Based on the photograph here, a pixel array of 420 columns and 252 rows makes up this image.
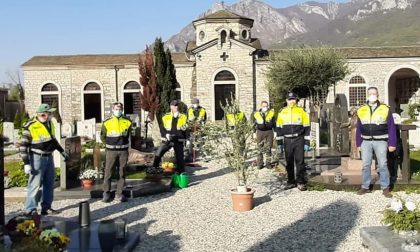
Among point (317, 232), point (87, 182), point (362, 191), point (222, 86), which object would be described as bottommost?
point (317, 232)

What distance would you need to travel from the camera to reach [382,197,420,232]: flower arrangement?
528cm

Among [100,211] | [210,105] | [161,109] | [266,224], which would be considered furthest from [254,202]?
[210,105]

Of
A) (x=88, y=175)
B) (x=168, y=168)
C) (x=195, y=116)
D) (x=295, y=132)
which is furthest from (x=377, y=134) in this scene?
(x=195, y=116)

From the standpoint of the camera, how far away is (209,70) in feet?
117

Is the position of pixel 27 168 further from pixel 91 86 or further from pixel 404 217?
pixel 91 86

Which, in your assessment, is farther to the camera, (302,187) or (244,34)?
(244,34)

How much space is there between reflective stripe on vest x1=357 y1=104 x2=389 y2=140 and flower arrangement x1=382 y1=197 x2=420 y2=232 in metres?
3.38

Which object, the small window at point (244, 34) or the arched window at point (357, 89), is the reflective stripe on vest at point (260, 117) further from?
the small window at point (244, 34)

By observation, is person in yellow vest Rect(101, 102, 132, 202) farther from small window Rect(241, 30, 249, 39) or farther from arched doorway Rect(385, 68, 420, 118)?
arched doorway Rect(385, 68, 420, 118)

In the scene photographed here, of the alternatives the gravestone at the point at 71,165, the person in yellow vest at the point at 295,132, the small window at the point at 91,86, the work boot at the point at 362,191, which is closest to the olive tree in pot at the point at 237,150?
the person in yellow vest at the point at 295,132

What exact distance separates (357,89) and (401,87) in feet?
20.5

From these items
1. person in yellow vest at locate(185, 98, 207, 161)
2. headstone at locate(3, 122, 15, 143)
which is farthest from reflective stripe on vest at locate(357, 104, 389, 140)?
headstone at locate(3, 122, 15, 143)

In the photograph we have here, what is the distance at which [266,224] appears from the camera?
733 cm

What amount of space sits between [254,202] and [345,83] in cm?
2827
